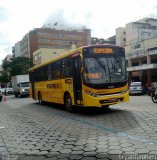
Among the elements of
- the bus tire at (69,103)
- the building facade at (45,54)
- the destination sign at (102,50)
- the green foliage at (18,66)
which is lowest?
the bus tire at (69,103)

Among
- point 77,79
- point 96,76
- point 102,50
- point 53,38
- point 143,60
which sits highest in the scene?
point 53,38

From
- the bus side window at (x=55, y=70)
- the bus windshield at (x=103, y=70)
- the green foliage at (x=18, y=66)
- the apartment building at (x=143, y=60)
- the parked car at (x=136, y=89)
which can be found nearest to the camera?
the bus windshield at (x=103, y=70)

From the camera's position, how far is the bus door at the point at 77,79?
13.0 meters

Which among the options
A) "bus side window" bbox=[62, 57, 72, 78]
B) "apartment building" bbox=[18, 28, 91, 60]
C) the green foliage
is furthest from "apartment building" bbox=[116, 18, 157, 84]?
"apartment building" bbox=[18, 28, 91, 60]

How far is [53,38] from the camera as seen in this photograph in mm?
107312

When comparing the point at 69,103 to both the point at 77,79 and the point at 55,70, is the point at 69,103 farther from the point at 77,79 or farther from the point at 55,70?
the point at 55,70

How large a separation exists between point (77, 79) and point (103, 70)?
4.39 feet

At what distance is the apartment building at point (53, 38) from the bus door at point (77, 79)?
9324cm

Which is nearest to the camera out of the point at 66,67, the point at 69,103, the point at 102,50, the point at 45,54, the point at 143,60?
the point at 102,50

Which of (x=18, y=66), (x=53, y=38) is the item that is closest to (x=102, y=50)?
(x=18, y=66)

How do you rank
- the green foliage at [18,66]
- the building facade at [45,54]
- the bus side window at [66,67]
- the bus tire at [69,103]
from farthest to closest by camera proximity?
the building facade at [45,54]
the green foliage at [18,66]
the bus tire at [69,103]
the bus side window at [66,67]

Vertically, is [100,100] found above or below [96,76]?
below

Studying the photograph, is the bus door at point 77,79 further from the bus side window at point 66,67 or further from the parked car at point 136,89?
the parked car at point 136,89

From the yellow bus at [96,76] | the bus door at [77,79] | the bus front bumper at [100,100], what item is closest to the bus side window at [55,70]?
the yellow bus at [96,76]
